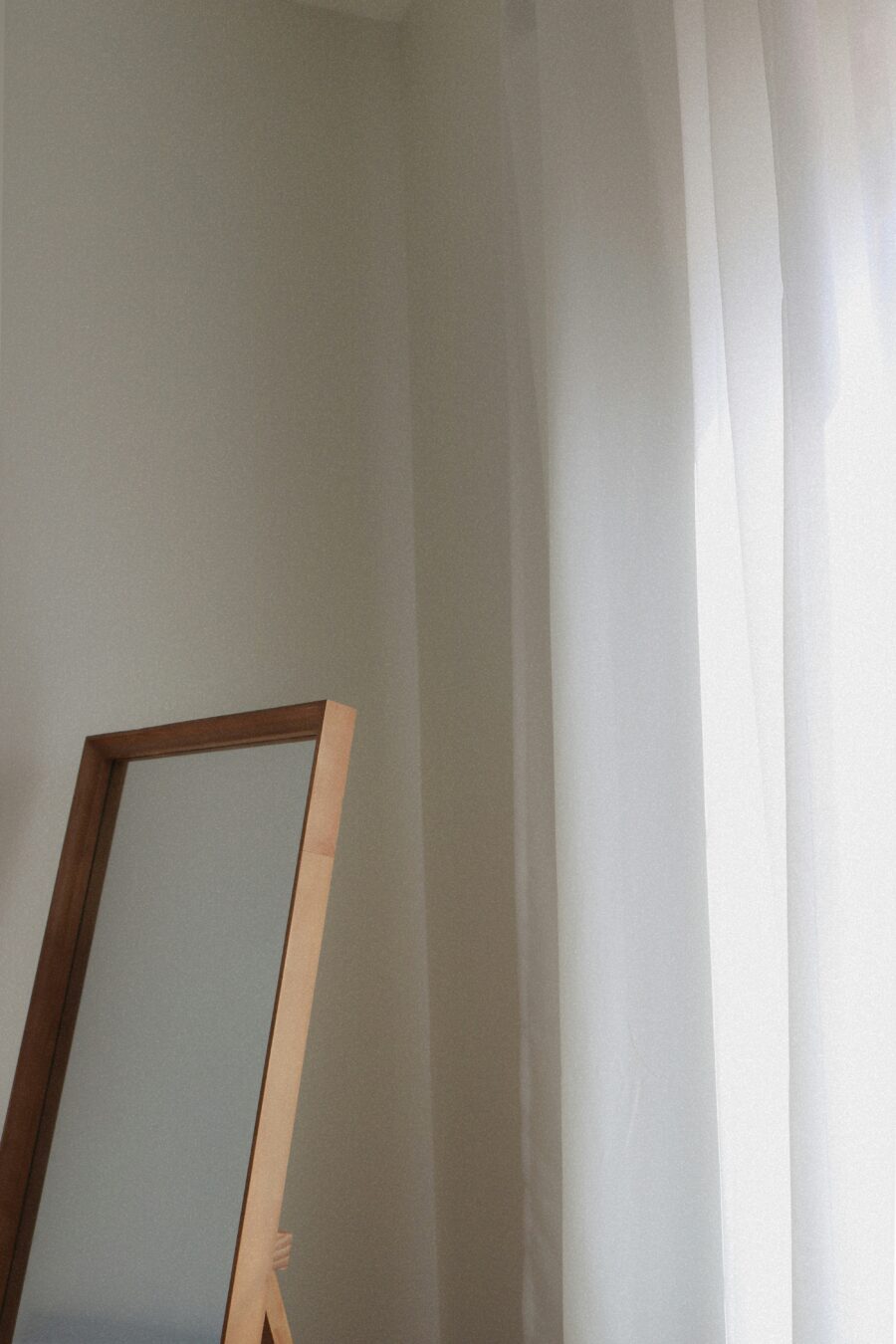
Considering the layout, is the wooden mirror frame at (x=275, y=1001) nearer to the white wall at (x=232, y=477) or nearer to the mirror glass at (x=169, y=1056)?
the mirror glass at (x=169, y=1056)

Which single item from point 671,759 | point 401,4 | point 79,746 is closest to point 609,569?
point 671,759

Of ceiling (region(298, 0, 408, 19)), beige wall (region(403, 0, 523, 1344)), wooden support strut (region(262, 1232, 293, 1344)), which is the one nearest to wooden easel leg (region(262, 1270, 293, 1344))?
wooden support strut (region(262, 1232, 293, 1344))

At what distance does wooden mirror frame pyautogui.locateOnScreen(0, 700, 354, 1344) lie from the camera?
1072 mm

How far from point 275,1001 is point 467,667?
2.20 ft

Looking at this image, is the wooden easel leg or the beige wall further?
the beige wall

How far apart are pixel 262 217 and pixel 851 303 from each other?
1165 mm

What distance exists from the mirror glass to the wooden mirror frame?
2 centimetres

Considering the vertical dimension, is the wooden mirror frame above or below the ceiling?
below

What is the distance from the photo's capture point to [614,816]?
3.72 feet

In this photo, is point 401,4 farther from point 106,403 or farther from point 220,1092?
point 220,1092

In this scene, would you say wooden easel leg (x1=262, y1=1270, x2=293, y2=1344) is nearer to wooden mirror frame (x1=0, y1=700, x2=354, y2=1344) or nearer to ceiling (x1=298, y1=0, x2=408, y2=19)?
wooden mirror frame (x1=0, y1=700, x2=354, y2=1344)

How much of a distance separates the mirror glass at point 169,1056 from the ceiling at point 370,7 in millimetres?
1240

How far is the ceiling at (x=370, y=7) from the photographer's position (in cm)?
186

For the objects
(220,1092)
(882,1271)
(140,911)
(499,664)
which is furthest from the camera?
(499,664)
